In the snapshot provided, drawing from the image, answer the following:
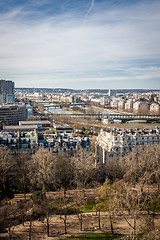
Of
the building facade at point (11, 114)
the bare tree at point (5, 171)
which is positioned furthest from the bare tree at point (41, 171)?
the building facade at point (11, 114)

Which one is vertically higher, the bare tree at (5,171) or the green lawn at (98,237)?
the bare tree at (5,171)

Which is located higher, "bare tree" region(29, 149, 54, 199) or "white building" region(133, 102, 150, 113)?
"white building" region(133, 102, 150, 113)

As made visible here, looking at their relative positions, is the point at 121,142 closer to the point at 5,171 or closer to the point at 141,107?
the point at 5,171

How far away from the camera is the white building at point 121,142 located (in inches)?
1211

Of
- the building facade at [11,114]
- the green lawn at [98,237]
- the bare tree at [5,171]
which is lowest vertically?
the green lawn at [98,237]

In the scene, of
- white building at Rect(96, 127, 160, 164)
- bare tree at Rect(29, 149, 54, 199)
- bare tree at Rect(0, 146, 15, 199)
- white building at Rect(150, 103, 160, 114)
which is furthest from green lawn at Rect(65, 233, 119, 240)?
white building at Rect(150, 103, 160, 114)

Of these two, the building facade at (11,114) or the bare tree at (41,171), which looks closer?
the bare tree at (41,171)

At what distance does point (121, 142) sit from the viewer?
3088cm

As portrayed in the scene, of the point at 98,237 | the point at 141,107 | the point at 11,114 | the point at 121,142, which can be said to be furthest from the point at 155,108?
the point at 98,237

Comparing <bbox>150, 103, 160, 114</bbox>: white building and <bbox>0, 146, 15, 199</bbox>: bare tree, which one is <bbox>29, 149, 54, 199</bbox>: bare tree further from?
<bbox>150, 103, 160, 114</bbox>: white building

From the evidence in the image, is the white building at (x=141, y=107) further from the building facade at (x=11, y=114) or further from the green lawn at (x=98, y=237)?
the green lawn at (x=98, y=237)

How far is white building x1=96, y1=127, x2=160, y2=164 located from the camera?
3077 cm

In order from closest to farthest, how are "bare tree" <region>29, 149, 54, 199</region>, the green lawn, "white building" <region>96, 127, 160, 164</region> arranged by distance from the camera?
the green lawn, "bare tree" <region>29, 149, 54, 199</region>, "white building" <region>96, 127, 160, 164</region>

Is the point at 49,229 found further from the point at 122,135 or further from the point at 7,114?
the point at 7,114
